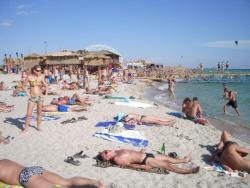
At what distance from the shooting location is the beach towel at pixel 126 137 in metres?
6.29

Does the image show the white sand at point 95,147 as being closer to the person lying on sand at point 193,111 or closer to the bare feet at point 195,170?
the bare feet at point 195,170

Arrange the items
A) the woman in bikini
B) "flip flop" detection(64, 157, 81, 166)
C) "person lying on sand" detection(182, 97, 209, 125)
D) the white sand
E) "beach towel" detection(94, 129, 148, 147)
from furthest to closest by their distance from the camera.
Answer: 1. "person lying on sand" detection(182, 97, 209, 125)
2. the woman in bikini
3. "beach towel" detection(94, 129, 148, 147)
4. "flip flop" detection(64, 157, 81, 166)
5. the white sand

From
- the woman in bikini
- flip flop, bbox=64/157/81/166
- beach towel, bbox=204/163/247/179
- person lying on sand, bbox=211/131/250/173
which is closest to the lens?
beach towel, bbox=204/163/247/179

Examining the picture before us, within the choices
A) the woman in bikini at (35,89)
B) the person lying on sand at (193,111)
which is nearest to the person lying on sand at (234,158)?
the person lying on sand at (193,111)

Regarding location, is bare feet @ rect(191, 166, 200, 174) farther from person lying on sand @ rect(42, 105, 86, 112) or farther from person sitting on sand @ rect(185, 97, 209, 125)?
person lying on sand @ rect(42, 105, 86, 112)

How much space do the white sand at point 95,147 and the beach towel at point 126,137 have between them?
15 centimetres

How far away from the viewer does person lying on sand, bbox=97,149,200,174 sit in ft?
15.6

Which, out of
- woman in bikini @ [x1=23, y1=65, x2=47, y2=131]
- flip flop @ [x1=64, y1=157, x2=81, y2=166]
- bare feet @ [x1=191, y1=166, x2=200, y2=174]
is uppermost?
A: woman in bikini @ [x1=23, y1=65, x2=47, y2=131]

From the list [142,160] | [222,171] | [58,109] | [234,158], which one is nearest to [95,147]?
[142,160]

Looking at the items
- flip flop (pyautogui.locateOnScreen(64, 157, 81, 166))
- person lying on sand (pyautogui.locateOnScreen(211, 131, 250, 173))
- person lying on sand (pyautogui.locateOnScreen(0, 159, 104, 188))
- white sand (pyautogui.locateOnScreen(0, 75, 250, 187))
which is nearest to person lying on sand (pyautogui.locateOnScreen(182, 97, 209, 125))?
white sand (pyautogui.locateOnScreen(0, 75, 250, 187))

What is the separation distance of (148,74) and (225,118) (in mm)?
29202

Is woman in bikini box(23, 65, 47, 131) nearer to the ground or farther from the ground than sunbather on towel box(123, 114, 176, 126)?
farther from the ground

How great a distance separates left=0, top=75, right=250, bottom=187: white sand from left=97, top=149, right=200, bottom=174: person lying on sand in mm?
118

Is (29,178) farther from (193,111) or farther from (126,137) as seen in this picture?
(193,111)
